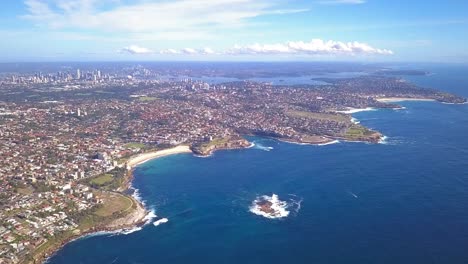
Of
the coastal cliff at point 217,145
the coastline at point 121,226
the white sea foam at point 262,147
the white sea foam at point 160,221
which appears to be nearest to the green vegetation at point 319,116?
the coastal cliff at point 217,145

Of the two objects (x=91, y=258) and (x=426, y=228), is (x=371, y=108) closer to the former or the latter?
(x=426, y=228)

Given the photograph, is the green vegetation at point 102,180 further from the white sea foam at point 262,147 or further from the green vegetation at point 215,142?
the white sea foam at point 262,147

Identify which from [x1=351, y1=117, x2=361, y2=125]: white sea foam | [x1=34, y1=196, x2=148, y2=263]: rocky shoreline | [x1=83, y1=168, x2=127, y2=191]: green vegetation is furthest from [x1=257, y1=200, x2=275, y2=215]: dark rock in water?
[x1=351, y1=117, x2=361, y2=125]: white sea foam

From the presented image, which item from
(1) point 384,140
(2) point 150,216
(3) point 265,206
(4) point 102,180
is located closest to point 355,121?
(1) point 384,140

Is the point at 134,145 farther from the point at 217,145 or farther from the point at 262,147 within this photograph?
the point at 262,147

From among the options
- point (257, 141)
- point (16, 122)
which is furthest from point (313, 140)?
point (16, 122)

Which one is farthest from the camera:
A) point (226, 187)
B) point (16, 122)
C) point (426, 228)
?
point (16, 122)
